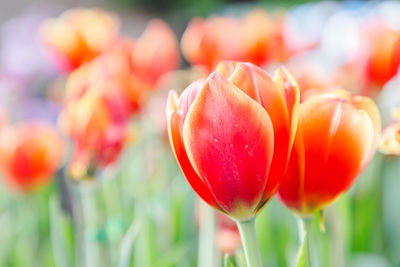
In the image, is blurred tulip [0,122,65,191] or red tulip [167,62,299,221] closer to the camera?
red tulip [167,62,299,221]

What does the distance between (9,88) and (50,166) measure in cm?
77

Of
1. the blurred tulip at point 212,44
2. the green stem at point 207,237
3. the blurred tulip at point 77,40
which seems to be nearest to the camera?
the green stem at point 207,237

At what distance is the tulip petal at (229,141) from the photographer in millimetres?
279

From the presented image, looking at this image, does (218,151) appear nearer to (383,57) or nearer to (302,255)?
(302,255)

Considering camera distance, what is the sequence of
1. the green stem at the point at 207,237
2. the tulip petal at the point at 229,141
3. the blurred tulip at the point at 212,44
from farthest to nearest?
the blurred tulip at the point at 212,44 → the green stem at the point at 207,237 → the tulip petal at the point at 229,141

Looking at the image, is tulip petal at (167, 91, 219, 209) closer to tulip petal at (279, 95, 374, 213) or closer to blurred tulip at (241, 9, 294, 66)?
tulip petal at (279, 95, 374, 213)

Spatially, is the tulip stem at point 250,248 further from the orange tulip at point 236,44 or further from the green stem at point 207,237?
the orange tulip at point 236,44

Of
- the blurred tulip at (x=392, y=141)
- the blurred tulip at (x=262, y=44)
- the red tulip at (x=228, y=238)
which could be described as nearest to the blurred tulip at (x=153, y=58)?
the blurred tulip at (x=262, y=44)

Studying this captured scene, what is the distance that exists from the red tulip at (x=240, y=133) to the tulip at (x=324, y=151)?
0.02m

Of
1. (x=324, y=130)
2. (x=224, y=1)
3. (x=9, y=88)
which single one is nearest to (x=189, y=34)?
(x=324, y=130)

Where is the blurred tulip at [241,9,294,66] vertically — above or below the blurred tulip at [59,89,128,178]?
above

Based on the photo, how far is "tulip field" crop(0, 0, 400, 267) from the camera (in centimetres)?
29

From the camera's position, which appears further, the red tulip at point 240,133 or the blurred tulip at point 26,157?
the blurred tulip at point 26,157

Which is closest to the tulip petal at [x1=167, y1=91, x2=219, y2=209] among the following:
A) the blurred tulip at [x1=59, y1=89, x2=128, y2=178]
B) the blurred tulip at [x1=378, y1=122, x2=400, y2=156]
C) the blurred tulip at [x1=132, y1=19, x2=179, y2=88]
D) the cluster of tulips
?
the cluster of tulips
